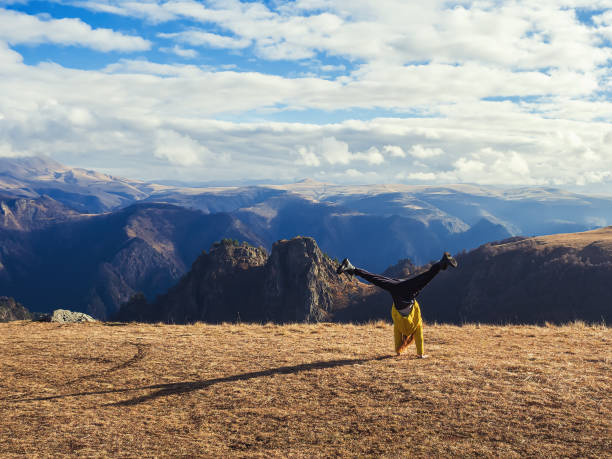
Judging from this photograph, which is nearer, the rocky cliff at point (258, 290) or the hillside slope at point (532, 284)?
the hillside slope at point (532, 284)

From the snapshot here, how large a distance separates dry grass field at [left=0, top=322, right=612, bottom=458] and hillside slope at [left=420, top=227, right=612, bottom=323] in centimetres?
8874

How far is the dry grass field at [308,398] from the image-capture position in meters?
9.23

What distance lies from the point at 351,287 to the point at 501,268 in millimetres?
50362

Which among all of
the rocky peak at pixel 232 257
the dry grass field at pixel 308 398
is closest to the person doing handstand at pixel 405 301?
the dry grass field at pixel 308 398

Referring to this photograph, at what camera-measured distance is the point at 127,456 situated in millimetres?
9156

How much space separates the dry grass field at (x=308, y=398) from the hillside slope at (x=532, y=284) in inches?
3494

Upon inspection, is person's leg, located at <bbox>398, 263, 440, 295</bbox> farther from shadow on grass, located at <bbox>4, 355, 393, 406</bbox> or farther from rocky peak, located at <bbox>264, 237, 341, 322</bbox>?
rocky peak, located at <bbox>264, 237, 341, 322</bbox>

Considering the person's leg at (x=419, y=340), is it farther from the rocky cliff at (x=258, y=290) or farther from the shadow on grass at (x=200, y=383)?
the rocky cliff at (x=258, y=290)

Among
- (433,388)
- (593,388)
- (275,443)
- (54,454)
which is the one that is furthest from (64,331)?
(593,388)

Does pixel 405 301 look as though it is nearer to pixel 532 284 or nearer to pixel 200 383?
pixel 200 383

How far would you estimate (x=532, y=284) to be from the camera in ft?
373

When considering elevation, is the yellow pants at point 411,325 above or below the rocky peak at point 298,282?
above

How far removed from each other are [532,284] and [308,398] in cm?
11890

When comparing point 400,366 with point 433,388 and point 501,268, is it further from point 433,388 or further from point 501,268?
point 501,268
